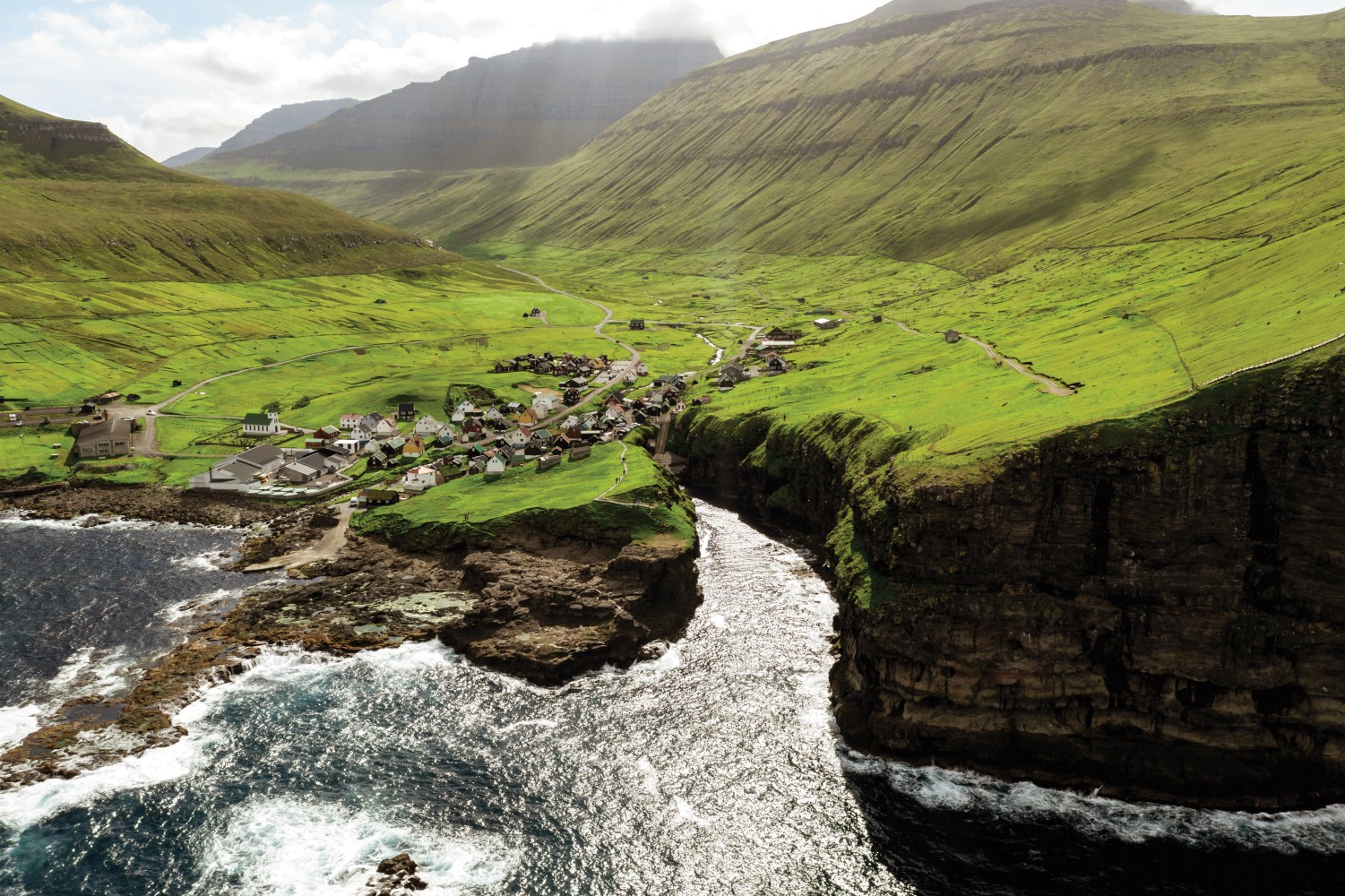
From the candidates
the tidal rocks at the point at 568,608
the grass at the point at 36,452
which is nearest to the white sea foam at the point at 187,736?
the tidal rocks at the point at 568,608

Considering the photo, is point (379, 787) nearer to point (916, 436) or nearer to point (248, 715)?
point (248, 715)

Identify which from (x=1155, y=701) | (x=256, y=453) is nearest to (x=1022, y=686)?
(x=1155, y=701)

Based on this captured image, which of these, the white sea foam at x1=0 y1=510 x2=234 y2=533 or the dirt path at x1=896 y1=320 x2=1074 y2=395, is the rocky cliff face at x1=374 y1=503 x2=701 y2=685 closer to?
the white sea foam at x1=0 y1=510 x2=234 y2=533

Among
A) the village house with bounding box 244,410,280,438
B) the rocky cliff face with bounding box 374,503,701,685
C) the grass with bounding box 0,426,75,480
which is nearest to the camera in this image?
the rocky cliff face with bounding box 374,503,701,685

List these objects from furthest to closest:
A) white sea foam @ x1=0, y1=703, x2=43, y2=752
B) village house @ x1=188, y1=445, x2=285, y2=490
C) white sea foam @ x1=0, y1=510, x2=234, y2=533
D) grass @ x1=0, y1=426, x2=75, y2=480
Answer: grass @ x1=0, y1=426, x2=75, y2=480 → village house @ x1=188, y1=445, x2=285, y2=490 → white sea foam @ x1=0, y1=510, x2=234, y2=533 → white sea foam @ x1=0, y1=703, x2=43, y2=752

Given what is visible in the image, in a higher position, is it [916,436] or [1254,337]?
[1254,337]

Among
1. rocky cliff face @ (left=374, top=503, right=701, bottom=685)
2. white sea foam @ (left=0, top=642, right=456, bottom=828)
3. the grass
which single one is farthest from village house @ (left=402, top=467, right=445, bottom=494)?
the grass
